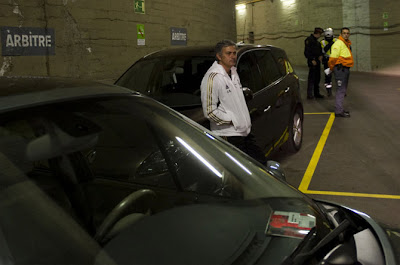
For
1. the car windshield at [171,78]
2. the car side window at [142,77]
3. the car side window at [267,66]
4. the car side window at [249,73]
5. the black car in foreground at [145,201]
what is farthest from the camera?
the car side window at [267,66]

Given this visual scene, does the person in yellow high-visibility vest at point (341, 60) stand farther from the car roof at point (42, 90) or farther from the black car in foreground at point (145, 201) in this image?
the car roof at point (42, 90)

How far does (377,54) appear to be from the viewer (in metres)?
23.2

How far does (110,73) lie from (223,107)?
17.6ft

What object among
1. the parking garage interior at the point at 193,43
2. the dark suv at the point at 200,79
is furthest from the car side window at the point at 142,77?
the parking garage interior at the point at 193,43

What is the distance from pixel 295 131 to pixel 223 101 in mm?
2981

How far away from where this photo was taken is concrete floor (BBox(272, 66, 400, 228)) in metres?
5.14

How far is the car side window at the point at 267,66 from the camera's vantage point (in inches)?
242

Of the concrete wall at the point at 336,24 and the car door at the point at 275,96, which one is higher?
the concrete wall at the point at 336,24

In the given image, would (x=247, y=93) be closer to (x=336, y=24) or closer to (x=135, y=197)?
(x=135, y=197)

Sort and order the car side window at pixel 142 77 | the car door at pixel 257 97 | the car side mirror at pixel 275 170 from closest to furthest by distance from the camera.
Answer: the car side mirror at pixel 275 170
the car door at pixel 257 97
the car side window at pixel 142 77

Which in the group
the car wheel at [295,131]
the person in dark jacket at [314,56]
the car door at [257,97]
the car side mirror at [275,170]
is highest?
the person in dark jacket at [314,56]

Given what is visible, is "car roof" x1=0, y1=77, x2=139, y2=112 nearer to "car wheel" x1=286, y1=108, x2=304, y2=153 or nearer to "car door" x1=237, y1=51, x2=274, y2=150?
"car door" x1=237, y1=51, x2=274, y2=150

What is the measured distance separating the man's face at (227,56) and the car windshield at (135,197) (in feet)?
6.41

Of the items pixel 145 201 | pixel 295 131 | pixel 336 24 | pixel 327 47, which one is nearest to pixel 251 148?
pixel 295 131
